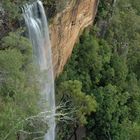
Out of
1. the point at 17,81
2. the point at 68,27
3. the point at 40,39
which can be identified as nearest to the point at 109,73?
the point at 68,27

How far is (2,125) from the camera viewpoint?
11891 mm

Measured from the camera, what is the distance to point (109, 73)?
25.2 m

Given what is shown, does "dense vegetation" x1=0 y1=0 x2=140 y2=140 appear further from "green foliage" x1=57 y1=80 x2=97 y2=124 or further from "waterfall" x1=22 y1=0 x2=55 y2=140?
"waterfall" x1=22 y1=0 x2=55 y2=140

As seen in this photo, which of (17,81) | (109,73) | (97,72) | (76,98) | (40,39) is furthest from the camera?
(109,73)

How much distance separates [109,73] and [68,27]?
5.27m

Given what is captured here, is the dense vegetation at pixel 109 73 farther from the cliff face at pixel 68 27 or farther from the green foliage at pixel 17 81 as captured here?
the green foliage at pixel 17 81

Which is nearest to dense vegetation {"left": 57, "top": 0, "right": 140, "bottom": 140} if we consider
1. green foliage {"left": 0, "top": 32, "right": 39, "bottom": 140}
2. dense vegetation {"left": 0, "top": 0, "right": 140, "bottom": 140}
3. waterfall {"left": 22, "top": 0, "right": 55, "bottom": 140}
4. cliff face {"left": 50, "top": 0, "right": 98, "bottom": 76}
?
dense vegetation {"left": 0, "top": 0, "right": 140, "bottom": 140}

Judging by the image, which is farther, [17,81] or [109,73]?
[109,73]

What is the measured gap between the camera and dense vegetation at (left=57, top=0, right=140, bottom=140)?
23.5 m

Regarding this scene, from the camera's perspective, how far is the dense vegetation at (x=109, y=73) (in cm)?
2347

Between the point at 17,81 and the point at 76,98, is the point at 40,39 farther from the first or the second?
the point at 17,81

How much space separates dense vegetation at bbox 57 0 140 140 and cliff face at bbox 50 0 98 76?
2.57ft

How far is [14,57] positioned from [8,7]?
2524mm

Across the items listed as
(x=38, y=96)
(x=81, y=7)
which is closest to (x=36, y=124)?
(x=38, y=96)
